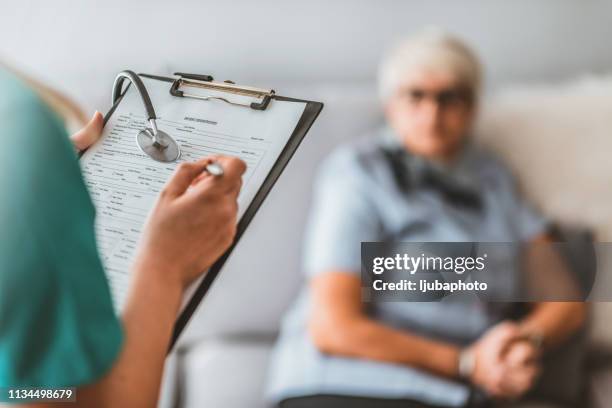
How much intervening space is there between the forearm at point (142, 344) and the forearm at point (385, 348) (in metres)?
0.55

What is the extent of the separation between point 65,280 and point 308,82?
38.1 inches

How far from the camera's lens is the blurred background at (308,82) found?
983 mm

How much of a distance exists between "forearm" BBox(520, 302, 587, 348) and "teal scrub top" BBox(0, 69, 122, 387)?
81 cm

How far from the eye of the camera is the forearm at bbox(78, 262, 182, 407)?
0.34 metres

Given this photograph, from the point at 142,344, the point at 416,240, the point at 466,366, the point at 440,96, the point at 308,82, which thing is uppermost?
the point at 308,82

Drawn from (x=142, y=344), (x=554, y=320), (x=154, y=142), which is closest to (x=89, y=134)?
(x=154, y=142)

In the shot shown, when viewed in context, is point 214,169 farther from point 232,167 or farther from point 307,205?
point 307,205

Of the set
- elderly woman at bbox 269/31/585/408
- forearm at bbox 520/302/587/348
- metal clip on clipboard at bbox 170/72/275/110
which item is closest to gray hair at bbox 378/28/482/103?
elderly woman at bbox 269/31/585/408

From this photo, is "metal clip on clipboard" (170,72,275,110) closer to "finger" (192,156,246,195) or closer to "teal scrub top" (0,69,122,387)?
"finger" (192,156,246,195)

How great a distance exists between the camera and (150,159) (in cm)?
43

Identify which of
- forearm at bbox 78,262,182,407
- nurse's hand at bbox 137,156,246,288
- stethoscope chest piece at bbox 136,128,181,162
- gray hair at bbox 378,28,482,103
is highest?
gray hair at bbox 378,28,482,103

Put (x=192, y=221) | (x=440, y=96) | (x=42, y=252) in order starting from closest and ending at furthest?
1. (x=42, y=252)
2. (x=192, y=221)
3. (x=440, y=96)

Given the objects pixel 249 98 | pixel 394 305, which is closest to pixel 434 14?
pixel 394 305

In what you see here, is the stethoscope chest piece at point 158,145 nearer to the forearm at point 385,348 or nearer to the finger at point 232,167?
the finger at point 232,167
